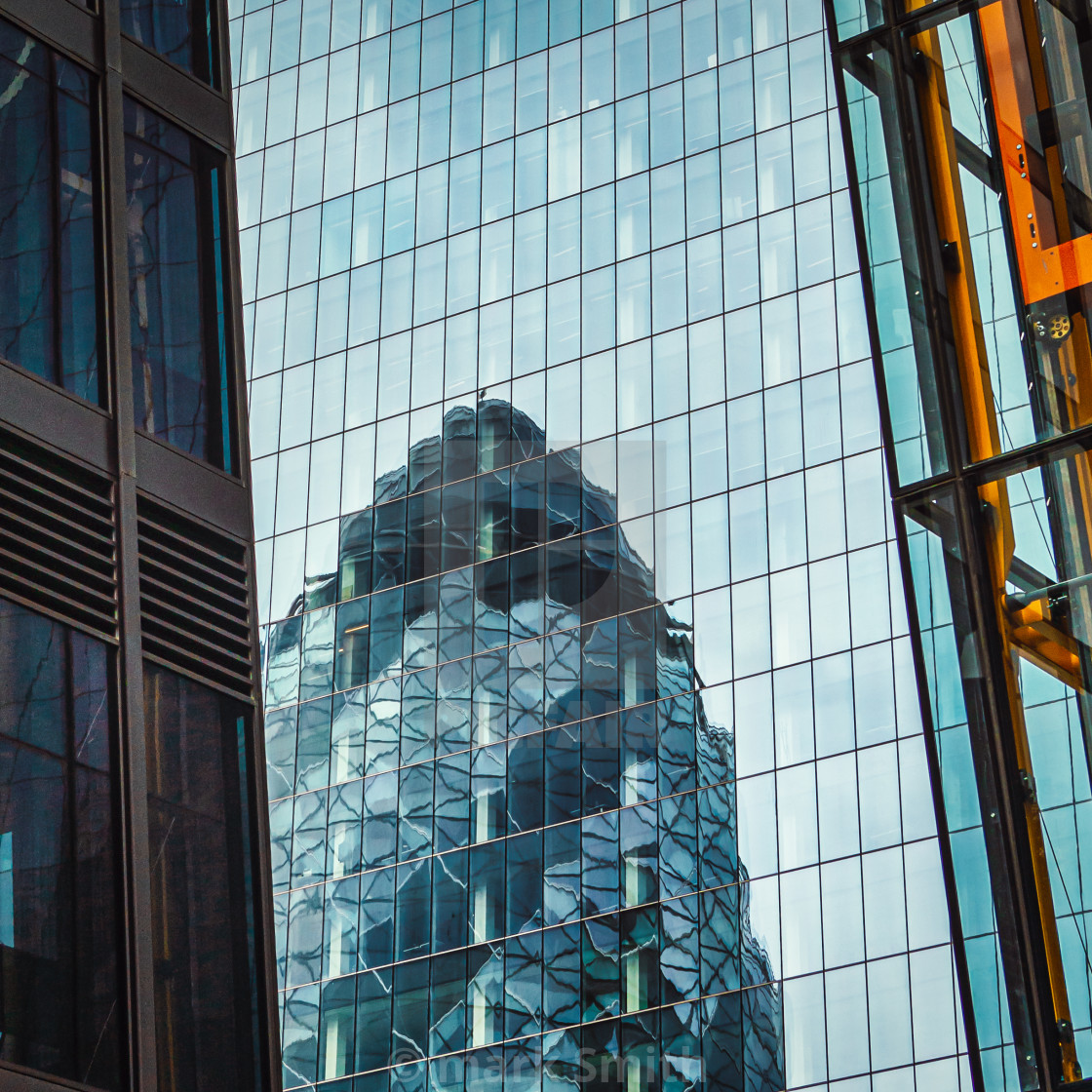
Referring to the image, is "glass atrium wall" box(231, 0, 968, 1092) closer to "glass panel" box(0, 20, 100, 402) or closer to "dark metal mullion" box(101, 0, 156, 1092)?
"dark metal mullion" box(101, 0, 156, 1092)

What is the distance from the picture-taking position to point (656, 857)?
68062 mm

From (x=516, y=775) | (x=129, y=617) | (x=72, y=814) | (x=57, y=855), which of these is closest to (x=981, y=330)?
(x=129, y=617)

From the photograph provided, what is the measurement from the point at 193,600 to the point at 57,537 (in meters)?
1.25

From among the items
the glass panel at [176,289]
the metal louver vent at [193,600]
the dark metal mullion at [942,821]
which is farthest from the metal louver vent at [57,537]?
the dark metal mullion at [942,821]

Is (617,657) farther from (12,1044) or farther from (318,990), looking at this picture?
(12,1044)

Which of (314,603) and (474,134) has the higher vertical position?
(474,134)

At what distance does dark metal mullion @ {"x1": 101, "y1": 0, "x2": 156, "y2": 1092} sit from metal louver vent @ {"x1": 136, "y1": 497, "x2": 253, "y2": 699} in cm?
25

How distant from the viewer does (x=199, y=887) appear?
11.7 m

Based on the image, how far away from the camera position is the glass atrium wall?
6538cm

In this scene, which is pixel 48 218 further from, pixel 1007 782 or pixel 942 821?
pixel 1007 782

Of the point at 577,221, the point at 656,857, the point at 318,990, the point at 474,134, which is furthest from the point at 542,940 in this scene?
the point at 474,134

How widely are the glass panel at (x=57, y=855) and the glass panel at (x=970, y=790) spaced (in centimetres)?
514

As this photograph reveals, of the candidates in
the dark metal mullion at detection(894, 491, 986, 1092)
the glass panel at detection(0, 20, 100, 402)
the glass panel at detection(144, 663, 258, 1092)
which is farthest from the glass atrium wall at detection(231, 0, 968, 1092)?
the glass panel at detection(0, 20, 100, 402)

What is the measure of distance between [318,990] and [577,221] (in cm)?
3301
